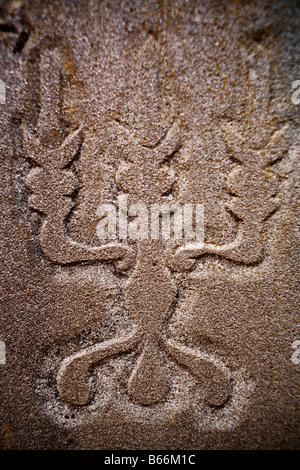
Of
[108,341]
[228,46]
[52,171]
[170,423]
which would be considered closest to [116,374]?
[108,341]

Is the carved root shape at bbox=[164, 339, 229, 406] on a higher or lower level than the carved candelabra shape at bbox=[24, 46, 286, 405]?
lower

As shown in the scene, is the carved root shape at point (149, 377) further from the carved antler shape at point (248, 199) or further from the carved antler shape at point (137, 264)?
the carved antler shape at point (248, 199)

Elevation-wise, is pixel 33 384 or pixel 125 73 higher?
pixel 125 73

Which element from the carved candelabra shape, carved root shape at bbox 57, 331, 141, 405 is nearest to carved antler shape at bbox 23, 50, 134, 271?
the carved candelabra shape

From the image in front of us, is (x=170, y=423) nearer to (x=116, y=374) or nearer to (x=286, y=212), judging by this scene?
(x=116, y=374)

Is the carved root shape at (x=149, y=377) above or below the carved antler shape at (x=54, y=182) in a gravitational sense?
below

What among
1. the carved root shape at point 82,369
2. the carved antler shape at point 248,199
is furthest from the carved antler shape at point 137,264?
the carved antler shape at point 248,199

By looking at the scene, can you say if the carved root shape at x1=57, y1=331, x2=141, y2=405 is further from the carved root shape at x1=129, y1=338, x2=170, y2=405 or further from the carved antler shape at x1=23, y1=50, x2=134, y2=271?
the carved antler shape at x1=23, y1=50, x2=134, y2=271
